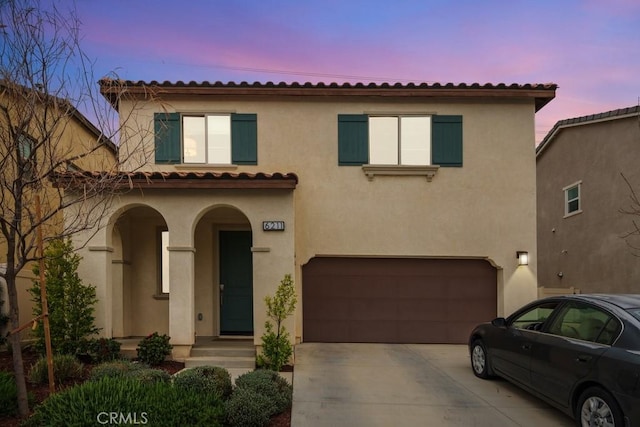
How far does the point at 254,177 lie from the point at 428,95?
15.1 feet

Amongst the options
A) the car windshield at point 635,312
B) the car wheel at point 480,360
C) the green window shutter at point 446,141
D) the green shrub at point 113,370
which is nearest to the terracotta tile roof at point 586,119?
the green window shutter at point 446,141

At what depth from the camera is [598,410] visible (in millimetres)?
4461

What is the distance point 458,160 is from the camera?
10.1 metres

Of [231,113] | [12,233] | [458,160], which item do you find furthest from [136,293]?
[458,160]

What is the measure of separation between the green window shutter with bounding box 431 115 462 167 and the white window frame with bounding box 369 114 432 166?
12cm

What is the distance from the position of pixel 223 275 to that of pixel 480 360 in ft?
18.1

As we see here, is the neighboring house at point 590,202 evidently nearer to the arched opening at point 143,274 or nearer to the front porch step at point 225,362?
the front porch step at point 225,362

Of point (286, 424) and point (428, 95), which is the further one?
point (428, 95)

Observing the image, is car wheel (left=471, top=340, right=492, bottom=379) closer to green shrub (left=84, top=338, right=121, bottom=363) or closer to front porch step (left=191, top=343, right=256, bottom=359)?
front porch step (left=191, top=343, right=256, bottom=359)

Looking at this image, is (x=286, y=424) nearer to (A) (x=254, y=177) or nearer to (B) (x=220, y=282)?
(A) (x=254, y=177)

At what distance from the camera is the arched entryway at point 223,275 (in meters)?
9.61

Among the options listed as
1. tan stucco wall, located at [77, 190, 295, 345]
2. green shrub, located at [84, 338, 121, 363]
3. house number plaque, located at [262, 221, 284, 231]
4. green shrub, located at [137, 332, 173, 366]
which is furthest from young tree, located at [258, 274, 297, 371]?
green shrub, located at [84, 338, 121, 363]

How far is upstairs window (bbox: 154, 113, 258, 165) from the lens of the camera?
10.1 m

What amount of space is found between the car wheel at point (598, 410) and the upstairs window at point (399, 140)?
6268mm
